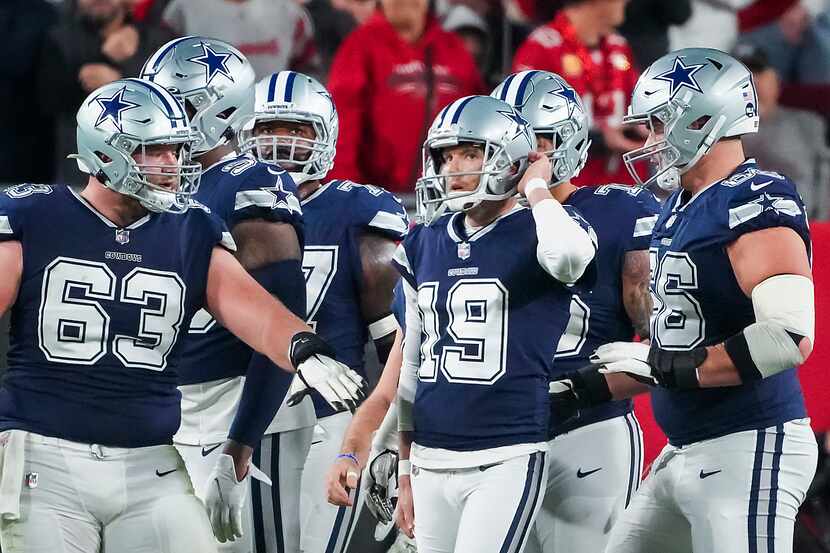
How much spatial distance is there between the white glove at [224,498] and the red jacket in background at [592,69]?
286cm

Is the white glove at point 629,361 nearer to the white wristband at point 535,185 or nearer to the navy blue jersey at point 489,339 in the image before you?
the navy blue jersey at point 489,339

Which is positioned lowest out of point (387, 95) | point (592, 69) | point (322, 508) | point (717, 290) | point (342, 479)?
point (322, 508)

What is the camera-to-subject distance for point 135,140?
11.5 ft

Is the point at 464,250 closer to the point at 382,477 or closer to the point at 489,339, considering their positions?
the point at 489,339

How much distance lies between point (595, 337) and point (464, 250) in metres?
0.60

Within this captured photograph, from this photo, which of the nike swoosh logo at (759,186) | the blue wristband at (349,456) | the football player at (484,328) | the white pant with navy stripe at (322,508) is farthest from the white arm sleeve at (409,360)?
the nike swoosh logo at (759,186)

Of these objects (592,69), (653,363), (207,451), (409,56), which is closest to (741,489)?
(653,363)

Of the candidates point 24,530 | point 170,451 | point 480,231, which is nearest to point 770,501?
point 480,231

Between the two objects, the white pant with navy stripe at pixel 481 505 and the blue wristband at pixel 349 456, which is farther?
the blue wristband at pixel 349 456

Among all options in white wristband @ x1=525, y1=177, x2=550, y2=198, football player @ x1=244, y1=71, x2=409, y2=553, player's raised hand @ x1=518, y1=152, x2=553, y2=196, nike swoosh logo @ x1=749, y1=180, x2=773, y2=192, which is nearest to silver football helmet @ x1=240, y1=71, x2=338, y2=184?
football player @ x1=244, y1=71, x2=409, y2=553

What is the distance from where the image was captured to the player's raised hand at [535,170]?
145 inches

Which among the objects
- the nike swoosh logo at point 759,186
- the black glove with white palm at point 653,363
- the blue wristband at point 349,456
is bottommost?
the blue wristband at point 349,456

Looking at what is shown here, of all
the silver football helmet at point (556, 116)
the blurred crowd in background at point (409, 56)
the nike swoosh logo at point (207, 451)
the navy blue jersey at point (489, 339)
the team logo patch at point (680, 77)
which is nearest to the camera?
the navy blue jersey at point (489, 339)

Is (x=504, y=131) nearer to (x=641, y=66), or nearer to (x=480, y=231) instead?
(x=480, y=231)
